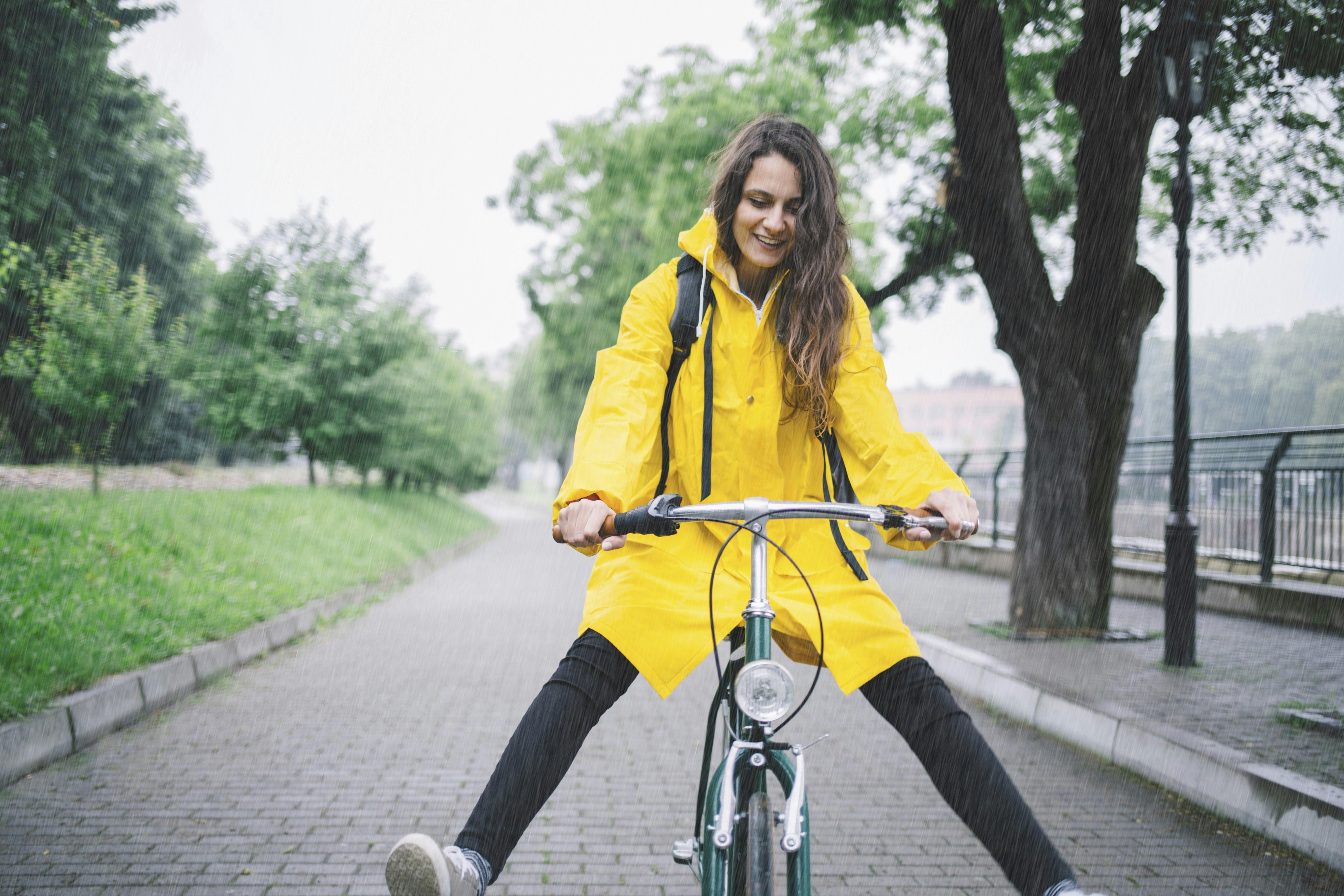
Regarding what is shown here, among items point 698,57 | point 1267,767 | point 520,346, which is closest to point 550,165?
point 698,57

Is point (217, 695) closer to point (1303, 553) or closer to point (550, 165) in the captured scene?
point (1303, 553)

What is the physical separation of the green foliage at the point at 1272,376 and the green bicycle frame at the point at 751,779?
9948mm

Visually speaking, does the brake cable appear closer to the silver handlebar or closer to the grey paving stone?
the silver handlebar

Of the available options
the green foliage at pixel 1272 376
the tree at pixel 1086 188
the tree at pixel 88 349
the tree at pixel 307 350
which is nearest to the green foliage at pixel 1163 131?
the tree at pixel 1086 188

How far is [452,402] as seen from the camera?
2538cm

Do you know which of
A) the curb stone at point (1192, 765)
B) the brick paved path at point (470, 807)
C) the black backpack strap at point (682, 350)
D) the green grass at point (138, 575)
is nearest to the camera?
the black backpack strap at point (682, 350)

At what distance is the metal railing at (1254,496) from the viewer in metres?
8.58

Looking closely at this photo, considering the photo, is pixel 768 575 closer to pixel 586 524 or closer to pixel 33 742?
pixel 586 524

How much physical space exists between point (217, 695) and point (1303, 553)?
9.19m

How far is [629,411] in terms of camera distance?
2174 mm

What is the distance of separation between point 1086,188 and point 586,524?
7173mm

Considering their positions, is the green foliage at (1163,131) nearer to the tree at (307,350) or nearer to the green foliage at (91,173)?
the green foliage at (91,173)

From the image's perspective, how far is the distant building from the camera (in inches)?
746

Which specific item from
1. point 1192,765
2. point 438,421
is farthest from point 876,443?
point 438,421
